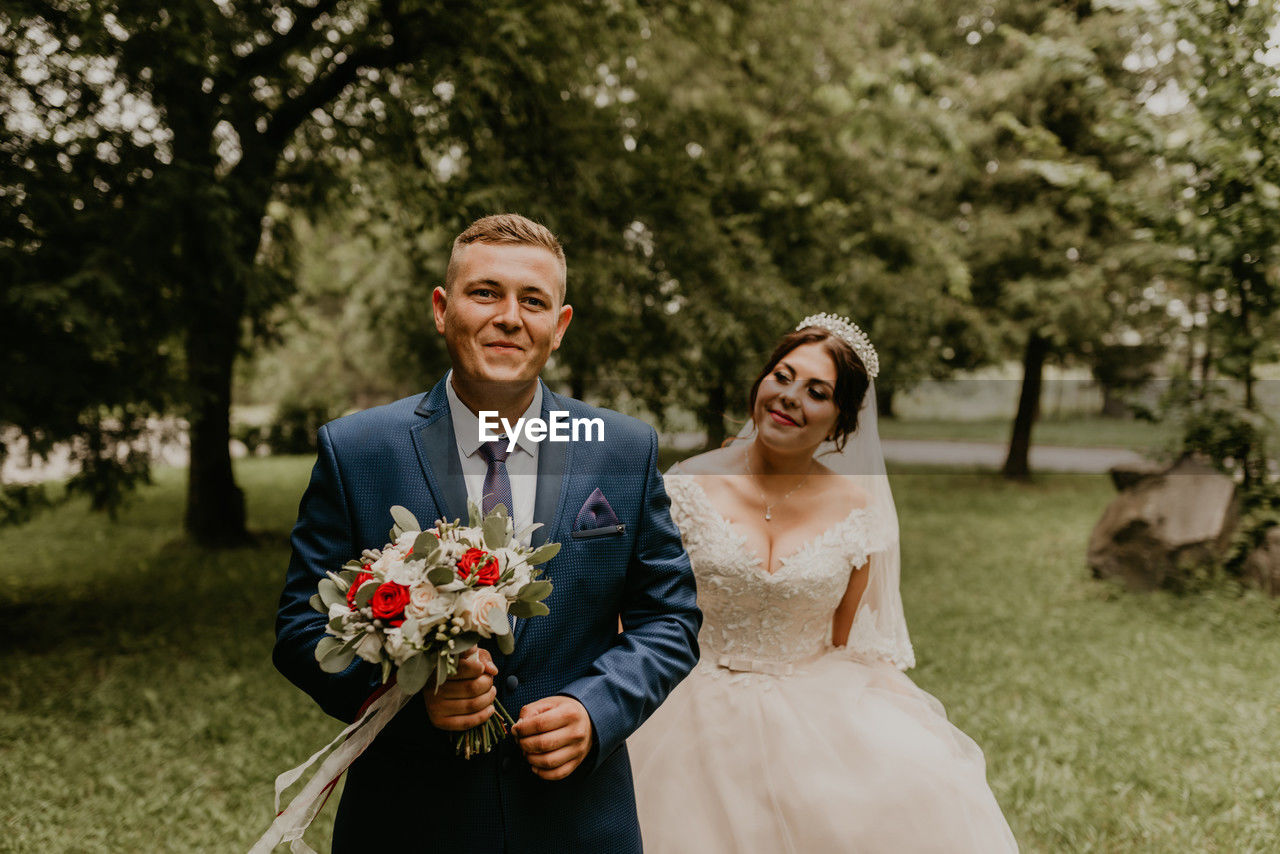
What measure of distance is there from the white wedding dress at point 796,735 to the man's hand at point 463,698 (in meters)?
1.44

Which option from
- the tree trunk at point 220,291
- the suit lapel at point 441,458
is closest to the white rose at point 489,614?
the suit lapel at point 441,458

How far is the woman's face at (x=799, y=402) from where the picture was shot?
3.03m

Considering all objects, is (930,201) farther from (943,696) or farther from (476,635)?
(476,635)

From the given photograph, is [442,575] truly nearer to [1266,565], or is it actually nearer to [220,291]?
[220,291]

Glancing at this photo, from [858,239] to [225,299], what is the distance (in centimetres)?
596

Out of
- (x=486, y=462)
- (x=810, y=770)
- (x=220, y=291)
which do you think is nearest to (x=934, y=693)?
(x=810, y=770)

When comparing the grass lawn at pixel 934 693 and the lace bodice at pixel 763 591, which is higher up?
the lace bodice at pixel 763 591

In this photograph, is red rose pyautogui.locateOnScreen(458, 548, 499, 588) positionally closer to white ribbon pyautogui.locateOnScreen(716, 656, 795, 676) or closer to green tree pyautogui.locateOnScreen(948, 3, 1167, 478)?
white ribbon pyautogui.locateOnScreen(716, 656, 795, 676)

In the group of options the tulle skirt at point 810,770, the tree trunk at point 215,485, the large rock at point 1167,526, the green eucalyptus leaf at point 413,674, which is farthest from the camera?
the tree trunk at point 215,485

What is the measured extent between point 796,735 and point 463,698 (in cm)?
164

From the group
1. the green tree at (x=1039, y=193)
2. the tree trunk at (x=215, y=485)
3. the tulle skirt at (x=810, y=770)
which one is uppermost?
the green tree at (x=1039, y=193)

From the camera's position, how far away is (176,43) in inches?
193

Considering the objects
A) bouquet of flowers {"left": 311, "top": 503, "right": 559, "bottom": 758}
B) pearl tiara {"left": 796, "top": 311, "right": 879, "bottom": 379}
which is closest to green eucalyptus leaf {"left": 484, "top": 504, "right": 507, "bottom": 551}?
bouquet of flowers {"left": 311, "top": 503, "right": 559, "bottom": 758}
